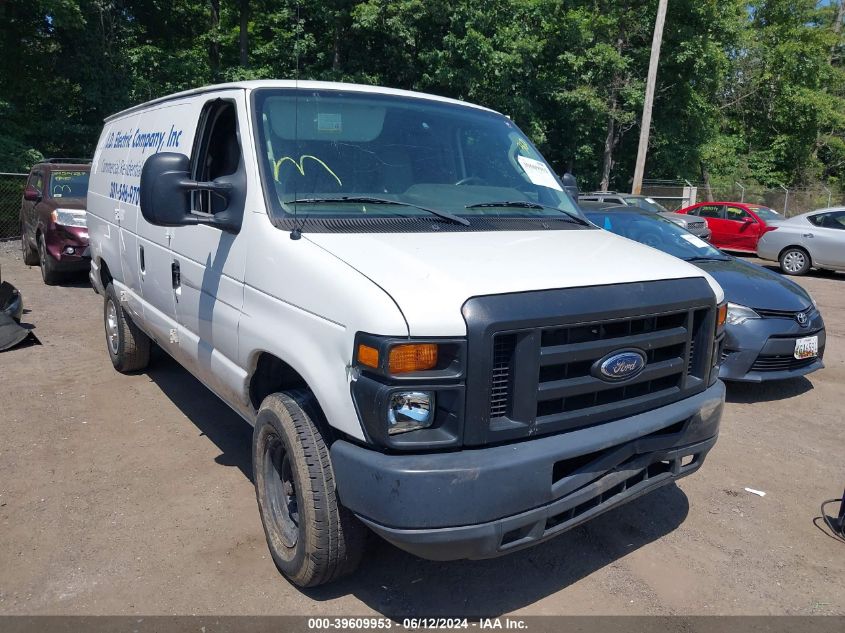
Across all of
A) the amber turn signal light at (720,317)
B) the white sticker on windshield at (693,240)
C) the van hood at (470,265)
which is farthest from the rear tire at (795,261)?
the van hood at (470,265)

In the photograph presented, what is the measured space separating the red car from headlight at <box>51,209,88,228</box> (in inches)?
593

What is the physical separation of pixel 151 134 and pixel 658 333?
3.90 meters

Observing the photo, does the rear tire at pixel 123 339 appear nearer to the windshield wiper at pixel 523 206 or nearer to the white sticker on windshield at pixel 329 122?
the white sticker on windshield at pixel 329 122

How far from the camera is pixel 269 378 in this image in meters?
3.55

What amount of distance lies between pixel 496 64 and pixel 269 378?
21507mm

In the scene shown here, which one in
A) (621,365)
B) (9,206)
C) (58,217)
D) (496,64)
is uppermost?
(496,64)

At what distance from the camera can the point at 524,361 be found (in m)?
2.67

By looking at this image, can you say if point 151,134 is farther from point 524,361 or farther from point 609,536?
point 609,536

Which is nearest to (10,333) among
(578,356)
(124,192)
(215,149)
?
(124,192)

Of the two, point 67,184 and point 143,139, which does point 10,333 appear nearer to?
point 143,139

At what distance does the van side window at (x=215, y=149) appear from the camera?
392 cm

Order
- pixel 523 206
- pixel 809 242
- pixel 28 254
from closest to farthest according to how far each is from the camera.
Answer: pixel 523 206 → pixel 28 254 → pixel 809 242

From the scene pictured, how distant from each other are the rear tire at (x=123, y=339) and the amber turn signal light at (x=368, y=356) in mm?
4102

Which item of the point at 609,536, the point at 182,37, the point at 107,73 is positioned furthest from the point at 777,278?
the point at 182,37
